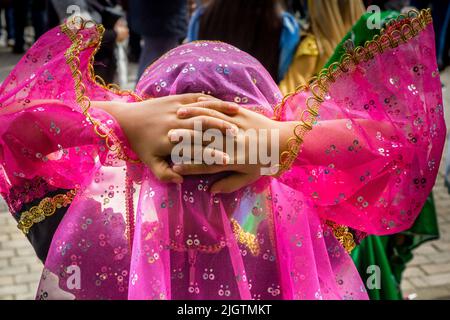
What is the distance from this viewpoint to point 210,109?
1099mm

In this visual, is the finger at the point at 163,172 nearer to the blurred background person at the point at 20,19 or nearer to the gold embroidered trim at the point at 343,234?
the gold embroidered trim at the point at 343,234

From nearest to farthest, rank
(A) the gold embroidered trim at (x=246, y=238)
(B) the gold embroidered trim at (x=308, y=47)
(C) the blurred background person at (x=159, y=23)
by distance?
1. (A) the gold embroidered trim at (x=246, y=238)
2. (B) the gold embroidered trim at (x=308, y=47)
3. (C) the blurred background person at (x=159, y=23)

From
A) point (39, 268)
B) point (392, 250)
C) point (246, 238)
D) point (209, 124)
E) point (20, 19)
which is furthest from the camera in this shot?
point (20, 19)

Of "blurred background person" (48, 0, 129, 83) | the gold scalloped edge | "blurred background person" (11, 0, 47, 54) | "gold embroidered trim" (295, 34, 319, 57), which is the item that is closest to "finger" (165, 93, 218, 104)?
the gold scalloped edge

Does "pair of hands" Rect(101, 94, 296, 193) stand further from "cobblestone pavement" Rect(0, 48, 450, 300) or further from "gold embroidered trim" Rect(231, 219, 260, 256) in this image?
"cobblestone pavement" Rect(0, 48, 450, 300)

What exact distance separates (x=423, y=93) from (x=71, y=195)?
0.74 meters

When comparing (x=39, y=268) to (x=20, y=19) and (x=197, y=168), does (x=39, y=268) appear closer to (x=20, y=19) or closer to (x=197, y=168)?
(x=197, y=168)

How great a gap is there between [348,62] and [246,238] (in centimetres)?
39

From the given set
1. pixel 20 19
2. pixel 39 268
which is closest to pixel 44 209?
pixel 39 268

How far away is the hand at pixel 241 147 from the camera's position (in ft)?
3.58

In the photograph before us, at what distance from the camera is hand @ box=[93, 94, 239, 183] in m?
1.09

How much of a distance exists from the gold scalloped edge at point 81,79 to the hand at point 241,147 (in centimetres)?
13

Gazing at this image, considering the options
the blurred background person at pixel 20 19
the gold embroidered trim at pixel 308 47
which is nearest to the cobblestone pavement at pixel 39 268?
the gold embroidered trim at pixel 308 47
